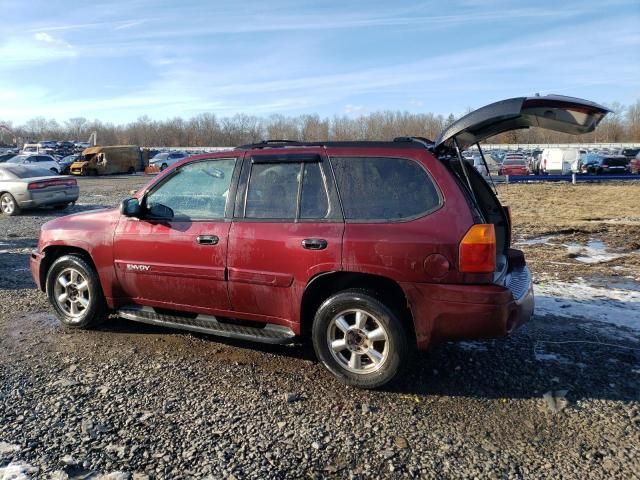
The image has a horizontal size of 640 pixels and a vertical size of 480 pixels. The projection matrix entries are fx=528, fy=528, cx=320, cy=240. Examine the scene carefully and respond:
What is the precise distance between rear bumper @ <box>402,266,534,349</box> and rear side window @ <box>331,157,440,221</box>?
21.9 inches

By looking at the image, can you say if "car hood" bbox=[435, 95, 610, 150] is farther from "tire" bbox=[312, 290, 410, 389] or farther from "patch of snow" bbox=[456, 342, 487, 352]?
"patch of snow" bbox=[456, 342, 487, 352]

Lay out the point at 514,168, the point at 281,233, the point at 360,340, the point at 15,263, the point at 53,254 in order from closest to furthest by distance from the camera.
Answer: the point at 360,340 → the point at 281,233 → the point at 53,254 → the point at 15,263 → the point at 514,168

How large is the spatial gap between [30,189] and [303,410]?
46.2 feet

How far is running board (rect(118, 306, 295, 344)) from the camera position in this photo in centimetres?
413

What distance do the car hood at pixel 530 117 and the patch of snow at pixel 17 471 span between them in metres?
3.35

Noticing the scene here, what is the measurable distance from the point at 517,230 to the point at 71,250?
918 cm

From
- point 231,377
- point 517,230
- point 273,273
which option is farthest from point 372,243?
point 517,230

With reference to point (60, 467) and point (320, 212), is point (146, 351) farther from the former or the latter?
point (320, 212)

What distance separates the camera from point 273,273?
13.4ft

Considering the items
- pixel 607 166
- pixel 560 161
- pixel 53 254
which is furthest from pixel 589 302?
pixel 607 166

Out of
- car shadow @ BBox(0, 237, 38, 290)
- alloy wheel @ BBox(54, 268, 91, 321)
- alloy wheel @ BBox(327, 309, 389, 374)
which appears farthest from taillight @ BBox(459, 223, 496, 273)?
car shadow @ BBox(0, 237, 38, 290)

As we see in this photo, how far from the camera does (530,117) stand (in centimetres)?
384

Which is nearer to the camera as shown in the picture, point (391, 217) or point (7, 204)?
point (391, 217)

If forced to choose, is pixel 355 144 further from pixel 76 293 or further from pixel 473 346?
pixel 76 293
